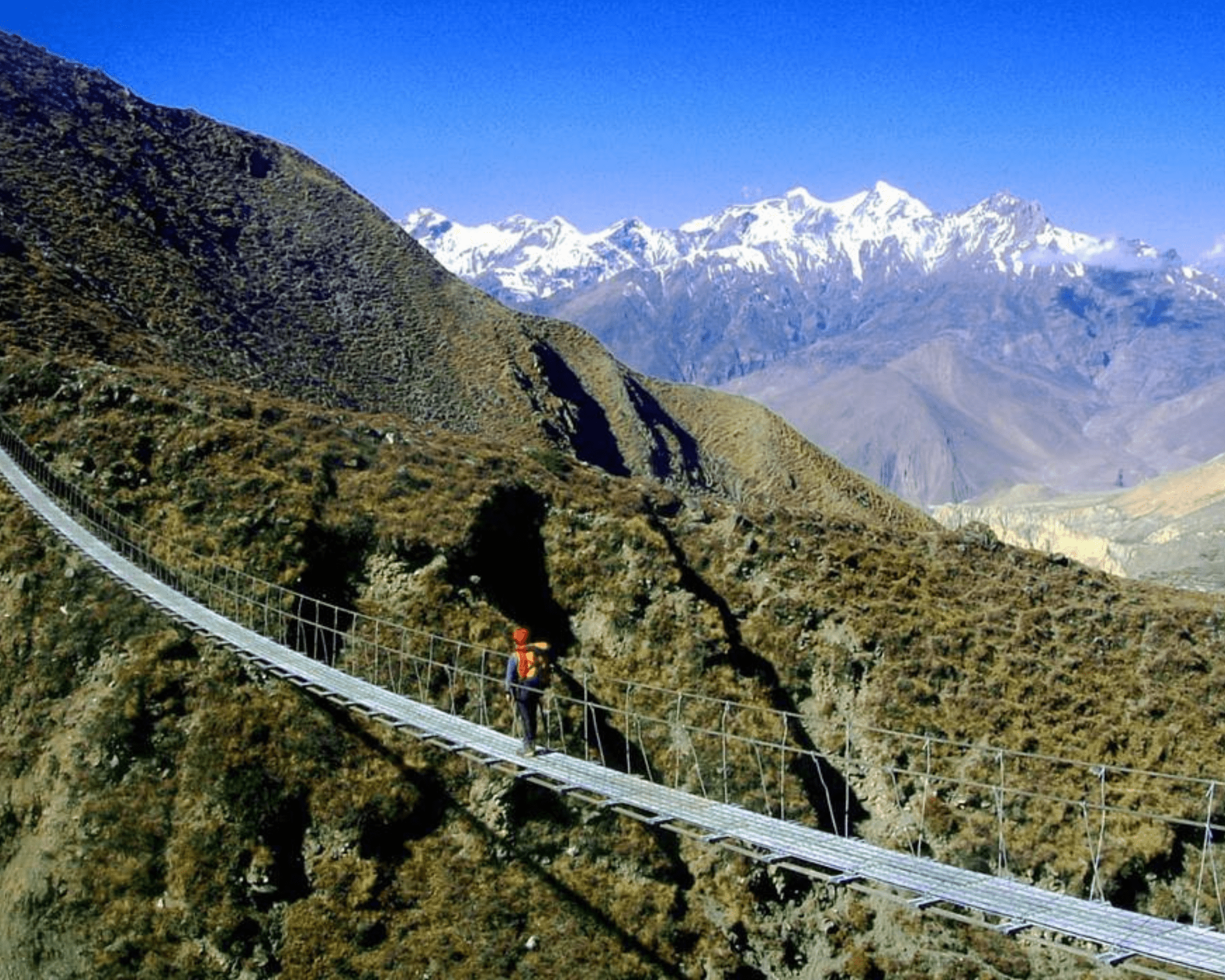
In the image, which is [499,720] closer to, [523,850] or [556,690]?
[556,690]

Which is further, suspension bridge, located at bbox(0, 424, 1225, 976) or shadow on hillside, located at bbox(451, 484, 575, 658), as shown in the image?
shadow on hillside, located at bbox(451, 484, 575, 658)

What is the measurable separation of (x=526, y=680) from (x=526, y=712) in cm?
63

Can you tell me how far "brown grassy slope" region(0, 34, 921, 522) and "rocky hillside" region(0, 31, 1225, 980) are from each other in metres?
11.4

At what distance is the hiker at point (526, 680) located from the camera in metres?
16.3

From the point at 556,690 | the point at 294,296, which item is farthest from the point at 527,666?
the point at 294,296

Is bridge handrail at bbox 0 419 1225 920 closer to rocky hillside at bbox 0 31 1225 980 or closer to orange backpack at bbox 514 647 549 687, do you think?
rocky hillside at bbox 0 31 1225 980

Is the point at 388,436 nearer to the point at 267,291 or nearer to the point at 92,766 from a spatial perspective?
the point at 92,766

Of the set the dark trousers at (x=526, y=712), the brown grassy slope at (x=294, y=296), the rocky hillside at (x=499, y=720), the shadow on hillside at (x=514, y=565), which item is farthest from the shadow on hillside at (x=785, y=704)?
the brown grassy slope at (x=294, y=296)

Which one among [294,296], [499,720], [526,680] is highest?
[294,296]

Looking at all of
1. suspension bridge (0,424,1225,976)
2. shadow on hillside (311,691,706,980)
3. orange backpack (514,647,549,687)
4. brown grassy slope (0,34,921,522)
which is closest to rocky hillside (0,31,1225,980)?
shadow on hillside (311,691,706,980)

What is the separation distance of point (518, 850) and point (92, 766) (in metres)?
8.53

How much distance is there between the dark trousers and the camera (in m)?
16.5

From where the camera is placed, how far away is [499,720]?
23.0 meters

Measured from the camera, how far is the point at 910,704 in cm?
2698
